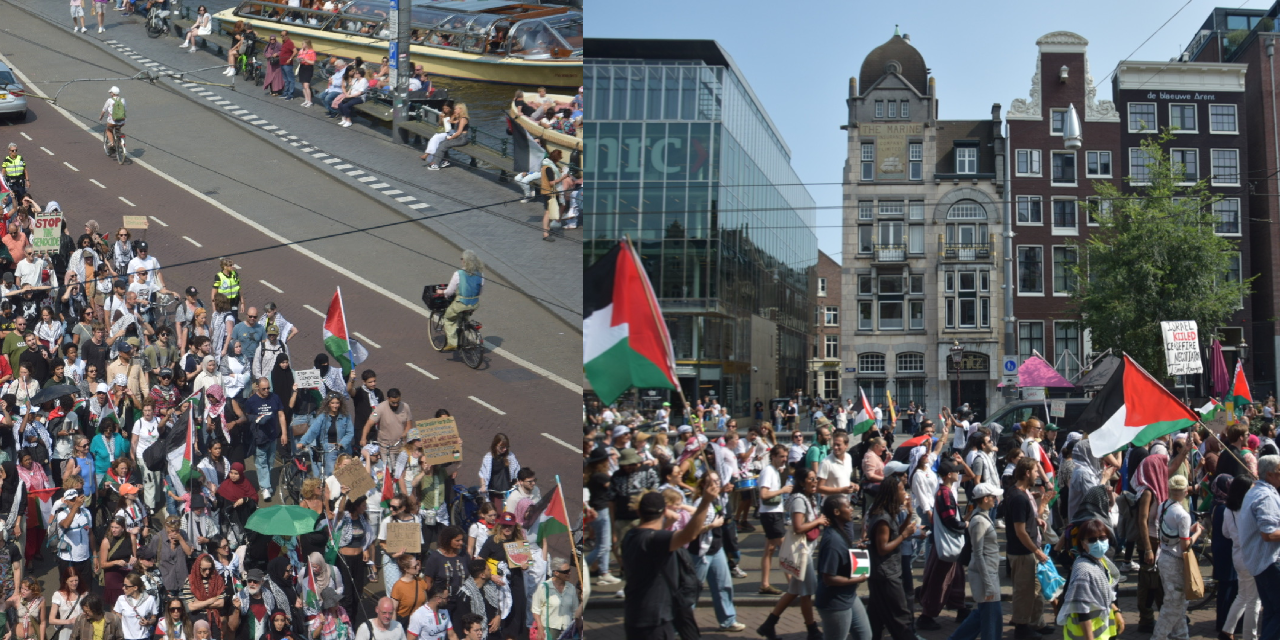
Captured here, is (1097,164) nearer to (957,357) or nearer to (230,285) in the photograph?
(957,357)

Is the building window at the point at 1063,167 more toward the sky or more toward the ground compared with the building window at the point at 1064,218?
more toward the sky

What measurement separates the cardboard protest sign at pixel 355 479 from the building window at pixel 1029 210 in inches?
1385

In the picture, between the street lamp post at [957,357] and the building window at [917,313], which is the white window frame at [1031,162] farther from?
the street lamp post at [957,357]

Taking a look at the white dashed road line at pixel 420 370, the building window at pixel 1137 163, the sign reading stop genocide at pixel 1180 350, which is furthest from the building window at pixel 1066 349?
the white dashed road line at pixel 420 370

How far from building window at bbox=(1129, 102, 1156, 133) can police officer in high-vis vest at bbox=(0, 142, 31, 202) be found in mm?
35649

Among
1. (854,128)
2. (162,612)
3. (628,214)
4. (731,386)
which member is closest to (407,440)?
(162,612)

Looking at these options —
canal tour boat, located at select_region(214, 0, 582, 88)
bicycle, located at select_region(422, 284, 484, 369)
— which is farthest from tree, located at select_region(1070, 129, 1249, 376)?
bicycle, located at select_region(422, 284, 484, 369)

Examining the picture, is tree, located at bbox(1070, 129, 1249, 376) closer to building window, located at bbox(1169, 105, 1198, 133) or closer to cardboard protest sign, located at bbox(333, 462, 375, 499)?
building window, located at bbox(1169, 105, 1198, 133)

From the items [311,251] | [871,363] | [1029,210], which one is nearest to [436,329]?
[311,251]

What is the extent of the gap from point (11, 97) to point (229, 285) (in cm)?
805

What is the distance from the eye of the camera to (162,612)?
1159cm

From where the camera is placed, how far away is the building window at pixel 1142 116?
1614 inches

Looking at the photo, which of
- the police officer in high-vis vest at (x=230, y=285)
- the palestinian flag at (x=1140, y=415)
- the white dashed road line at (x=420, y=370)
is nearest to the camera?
the palestinian flag at (x=1140, y=415)

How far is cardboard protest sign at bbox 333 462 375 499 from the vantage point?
36.0 ft
